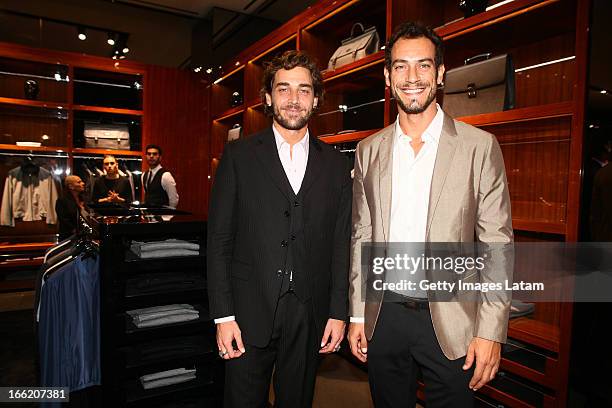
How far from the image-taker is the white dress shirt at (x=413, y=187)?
4.57 ft

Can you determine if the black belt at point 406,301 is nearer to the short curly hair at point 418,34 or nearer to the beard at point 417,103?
the beard at point 417,103

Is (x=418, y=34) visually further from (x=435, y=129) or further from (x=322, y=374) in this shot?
(x=322, y=374)

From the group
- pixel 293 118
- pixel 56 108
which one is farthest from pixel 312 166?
pixel 56 108

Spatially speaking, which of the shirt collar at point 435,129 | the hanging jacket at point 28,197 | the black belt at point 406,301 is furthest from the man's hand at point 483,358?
the hanging jacket at point 28,197

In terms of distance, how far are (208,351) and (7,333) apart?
2.85 metres

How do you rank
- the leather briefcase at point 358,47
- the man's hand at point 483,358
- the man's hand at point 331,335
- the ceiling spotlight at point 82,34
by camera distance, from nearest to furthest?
the man's hand at point 483,358, the man's hand at point 331,335, the leather briefcase at point 358,47, the ceiling spotlight at point 82,34

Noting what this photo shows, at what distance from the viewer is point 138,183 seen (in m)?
6.05

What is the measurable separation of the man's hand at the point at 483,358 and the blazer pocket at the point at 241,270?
0.81m

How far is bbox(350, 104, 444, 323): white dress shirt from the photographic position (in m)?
1.39

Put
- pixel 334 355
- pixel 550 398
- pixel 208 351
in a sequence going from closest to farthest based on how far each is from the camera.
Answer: pixel 550 398 → pixel 208 351 → pixel 334 355

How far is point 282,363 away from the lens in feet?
5.03

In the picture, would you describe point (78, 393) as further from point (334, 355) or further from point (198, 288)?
point (334, 355)

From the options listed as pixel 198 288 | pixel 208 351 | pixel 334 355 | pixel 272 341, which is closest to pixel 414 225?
pixel 272 341

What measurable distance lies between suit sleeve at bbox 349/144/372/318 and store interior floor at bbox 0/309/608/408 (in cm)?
141
